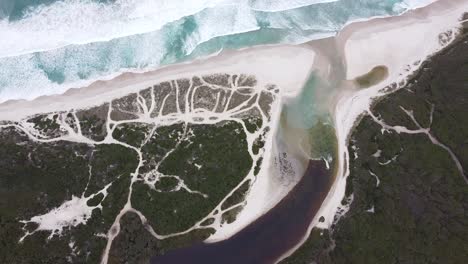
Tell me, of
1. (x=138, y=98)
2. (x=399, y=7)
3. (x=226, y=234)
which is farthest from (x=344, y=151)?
(x=138, y=98)

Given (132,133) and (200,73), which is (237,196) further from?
(200,73)

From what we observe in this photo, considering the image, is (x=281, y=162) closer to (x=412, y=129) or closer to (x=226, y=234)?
(x=226, y=234)

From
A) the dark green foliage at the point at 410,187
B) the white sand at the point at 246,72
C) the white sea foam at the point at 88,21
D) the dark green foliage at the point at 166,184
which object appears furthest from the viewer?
the white sea foam at the point at 88,21

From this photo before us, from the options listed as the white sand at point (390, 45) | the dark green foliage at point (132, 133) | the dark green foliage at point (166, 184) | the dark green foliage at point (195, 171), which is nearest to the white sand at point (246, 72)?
the dark green foliage at point (195, 171)

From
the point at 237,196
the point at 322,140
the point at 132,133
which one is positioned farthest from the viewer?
the point at 322,140

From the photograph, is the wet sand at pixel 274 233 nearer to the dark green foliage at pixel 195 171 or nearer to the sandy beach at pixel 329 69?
the sandy beach at pixel 329 69

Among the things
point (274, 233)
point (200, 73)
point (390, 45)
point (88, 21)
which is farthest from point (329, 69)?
point (88, 21)
